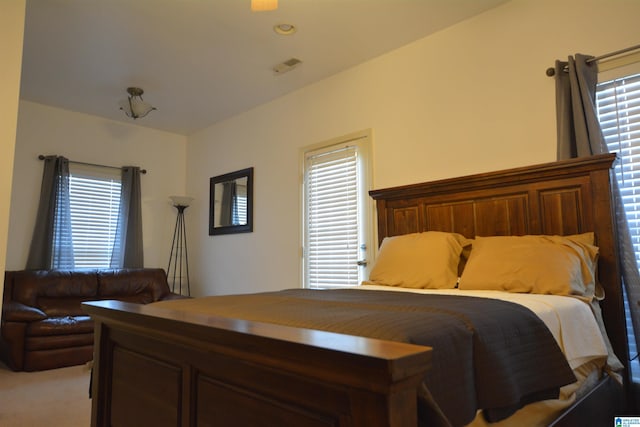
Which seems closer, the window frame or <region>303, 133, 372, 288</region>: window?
the window frame

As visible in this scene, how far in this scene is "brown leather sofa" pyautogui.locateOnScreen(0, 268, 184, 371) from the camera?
146 inches

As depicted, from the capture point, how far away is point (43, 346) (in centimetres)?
376

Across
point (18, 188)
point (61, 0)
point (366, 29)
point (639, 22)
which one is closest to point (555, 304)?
point (639, 22)

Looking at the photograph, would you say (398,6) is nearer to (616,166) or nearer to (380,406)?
(616,166)

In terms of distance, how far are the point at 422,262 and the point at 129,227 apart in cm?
418

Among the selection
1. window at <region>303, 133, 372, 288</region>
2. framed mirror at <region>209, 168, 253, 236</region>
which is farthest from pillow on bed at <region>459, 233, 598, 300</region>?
framed mirror at <region>209, 168, 253, 236</region>

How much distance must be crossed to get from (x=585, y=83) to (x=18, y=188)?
5552 mm

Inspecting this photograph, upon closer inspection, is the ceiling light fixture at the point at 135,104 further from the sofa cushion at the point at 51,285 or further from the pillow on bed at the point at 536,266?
the pillow on bed at the point at 536,266

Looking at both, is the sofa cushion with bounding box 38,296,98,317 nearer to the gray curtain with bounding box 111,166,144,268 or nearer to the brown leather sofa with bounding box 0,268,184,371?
the brown leather sofa with bounding box 0,268,184,371

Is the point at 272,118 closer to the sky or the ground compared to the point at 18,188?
closer to the sky

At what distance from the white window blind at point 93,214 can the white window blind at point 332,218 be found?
2830 mm

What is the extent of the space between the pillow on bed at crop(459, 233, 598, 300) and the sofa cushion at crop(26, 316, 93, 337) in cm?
363

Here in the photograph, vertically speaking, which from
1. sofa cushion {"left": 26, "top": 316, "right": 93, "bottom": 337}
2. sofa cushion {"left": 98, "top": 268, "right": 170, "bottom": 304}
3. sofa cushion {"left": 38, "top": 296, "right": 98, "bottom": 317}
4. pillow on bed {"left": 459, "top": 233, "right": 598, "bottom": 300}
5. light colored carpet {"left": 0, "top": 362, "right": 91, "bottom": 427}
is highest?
pillow on bed {"left": 459, "top": 233, "right": 598, "bottom": 300}

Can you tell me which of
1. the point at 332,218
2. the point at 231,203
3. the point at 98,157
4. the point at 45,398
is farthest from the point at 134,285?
the point at 332,218
